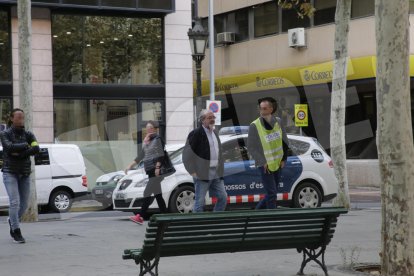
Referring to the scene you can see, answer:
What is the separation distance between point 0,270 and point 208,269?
2214 mm

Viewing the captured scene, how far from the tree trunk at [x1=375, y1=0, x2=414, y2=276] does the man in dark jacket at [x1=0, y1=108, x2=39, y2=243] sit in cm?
506

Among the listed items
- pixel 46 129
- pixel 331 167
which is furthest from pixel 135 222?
pixel 46 129

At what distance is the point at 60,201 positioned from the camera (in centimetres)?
1806

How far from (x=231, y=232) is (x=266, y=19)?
25.2 metres

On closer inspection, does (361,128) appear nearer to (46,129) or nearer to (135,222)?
(46,129)

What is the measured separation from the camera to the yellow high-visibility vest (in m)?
10.6

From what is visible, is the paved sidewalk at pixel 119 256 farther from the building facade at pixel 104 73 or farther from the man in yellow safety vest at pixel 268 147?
→ the building facade at pixel 104 73

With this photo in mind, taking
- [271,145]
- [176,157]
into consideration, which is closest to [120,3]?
[176,157]

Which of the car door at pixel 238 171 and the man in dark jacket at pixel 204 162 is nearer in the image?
the man in dark jacket at pixel 204 162

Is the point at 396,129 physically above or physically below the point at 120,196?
above

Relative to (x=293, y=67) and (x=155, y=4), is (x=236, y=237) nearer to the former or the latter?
(x=155, y=4)

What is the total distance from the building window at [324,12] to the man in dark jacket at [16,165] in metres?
19.6

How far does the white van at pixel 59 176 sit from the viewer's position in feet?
58.5

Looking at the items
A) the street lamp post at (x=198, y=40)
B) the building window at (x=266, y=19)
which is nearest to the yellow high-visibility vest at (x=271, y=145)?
the street lamp post at (x=198, y=40)
